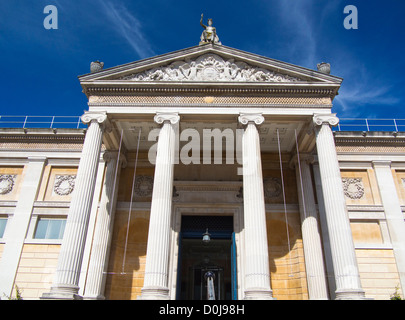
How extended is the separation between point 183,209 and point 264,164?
16.8 feet

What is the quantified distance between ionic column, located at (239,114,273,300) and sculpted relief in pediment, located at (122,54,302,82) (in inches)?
81.6

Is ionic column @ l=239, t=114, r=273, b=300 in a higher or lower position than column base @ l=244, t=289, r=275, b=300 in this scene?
higher

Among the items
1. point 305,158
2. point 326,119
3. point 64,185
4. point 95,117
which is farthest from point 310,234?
point 64,185

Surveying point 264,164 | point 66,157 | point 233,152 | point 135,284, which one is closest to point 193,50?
point 233,152

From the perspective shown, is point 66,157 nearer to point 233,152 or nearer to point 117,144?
point 117,144

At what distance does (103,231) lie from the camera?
1509cm

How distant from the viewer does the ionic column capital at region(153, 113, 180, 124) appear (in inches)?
534

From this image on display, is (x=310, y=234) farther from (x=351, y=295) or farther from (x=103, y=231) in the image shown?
(x=103, y=231)

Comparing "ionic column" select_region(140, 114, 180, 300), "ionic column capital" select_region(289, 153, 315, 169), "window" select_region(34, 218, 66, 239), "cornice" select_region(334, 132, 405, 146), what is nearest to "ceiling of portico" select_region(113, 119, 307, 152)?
"ionic column capital" select_region(289, 153, 315, 169)

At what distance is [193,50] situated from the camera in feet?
48.6

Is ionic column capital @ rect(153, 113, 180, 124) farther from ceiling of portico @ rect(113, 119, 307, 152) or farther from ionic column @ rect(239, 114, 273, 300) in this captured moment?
ionic column @ rect(239, 114, 273, 300)

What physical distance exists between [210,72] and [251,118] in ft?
9.75

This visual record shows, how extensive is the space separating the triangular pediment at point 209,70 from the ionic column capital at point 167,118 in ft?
5.12

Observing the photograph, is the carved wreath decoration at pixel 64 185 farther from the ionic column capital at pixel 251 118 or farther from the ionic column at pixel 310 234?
the ionic column at pixel 310 234
